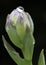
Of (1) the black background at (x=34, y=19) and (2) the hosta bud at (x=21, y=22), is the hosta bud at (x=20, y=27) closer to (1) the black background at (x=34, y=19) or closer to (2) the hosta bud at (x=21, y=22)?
(2) the hosta bud at (x=21, y=22)

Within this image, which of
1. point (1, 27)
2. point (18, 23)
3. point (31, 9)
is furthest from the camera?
point (31, 9)

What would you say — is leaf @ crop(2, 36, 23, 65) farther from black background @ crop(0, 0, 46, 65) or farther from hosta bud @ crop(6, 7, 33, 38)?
black background @ crop(0, 0, 46, 65)

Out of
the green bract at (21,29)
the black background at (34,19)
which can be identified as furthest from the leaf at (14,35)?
the black background at (34,19)

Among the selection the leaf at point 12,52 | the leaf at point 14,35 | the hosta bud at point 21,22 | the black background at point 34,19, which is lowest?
the black background at point 34,19

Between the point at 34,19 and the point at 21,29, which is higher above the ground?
the point at 21,29

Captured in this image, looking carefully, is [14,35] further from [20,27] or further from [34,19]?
[34,19]

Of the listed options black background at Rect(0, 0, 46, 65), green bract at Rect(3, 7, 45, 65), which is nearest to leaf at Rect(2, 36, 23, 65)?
green bract at Rect(3, 7, 45, 65)

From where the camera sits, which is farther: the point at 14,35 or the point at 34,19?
the point at 34,19

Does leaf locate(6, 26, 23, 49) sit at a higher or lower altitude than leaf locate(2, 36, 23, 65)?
higher

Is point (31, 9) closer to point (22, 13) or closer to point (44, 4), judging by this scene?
point (44, 4)

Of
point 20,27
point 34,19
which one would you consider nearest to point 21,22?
point 20,27

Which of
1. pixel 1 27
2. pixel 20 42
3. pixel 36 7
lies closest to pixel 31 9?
pixel 36 7
